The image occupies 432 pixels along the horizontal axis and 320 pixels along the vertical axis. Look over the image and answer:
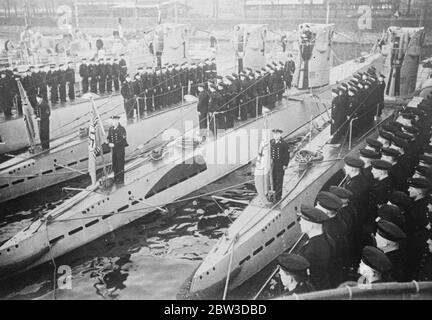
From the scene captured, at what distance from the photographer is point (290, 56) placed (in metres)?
16.6

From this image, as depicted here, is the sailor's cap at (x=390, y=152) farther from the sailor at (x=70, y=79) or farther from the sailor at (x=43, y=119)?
the sailor at (x=70, y=79)

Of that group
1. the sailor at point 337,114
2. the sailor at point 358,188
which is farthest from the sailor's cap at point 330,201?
→ the sailor at point 337,114

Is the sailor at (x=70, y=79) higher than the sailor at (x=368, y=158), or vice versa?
the sailor at (x=70, y=79)

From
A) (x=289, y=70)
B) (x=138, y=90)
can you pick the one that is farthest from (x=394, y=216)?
(x=289, y=70)

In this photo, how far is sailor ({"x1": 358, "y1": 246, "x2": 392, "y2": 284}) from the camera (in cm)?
377

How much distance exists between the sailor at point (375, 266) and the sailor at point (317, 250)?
50 centimetres

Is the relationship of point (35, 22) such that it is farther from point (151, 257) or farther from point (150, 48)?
point (151, 257)

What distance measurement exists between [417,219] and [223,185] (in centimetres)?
672

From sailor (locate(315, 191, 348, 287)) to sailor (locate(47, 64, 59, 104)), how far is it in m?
12.4

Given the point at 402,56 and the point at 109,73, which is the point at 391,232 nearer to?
the point at 402,56

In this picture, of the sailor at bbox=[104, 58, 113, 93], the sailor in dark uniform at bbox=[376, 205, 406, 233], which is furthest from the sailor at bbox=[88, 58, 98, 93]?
the sailor in dark uniform at bbox=[376, 205, 406, 233]

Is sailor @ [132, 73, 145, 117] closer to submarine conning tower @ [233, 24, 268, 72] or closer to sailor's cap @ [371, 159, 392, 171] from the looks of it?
submarine conning tower @ [233, 24, 268, 72]

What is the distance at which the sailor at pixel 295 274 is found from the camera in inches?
153
